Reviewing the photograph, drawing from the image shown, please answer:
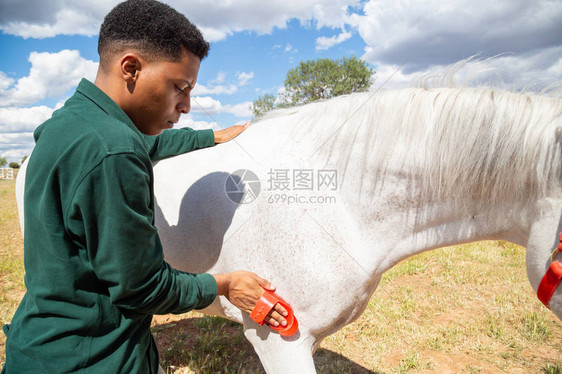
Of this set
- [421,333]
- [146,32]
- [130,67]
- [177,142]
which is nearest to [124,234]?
[130,67]

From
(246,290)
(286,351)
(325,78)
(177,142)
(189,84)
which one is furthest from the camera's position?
(325,78)

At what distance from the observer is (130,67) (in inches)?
48.3

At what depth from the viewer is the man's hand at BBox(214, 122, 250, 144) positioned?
2.23 metres

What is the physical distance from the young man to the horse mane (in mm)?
892

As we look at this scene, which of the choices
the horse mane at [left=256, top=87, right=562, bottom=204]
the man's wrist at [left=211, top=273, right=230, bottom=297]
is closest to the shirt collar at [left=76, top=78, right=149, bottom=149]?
the man's wrist at [left=211, top=273, right=230, bottom=297]

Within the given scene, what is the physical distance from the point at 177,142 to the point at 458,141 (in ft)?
5.38

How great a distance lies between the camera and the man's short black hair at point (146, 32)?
1.25 meters

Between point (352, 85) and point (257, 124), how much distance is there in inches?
863

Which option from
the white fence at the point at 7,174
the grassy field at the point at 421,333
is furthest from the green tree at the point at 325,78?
the white fence at the point at 7,174

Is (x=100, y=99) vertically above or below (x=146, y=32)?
below

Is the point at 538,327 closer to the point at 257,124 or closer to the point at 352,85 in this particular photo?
the point at 257,124

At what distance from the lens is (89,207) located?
969 millimetres

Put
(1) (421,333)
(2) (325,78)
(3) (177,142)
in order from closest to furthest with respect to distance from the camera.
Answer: (3) (177,142) < (1) (421,333) < (2) (325,78)

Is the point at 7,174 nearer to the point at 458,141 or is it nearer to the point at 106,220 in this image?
the point at 106,220
